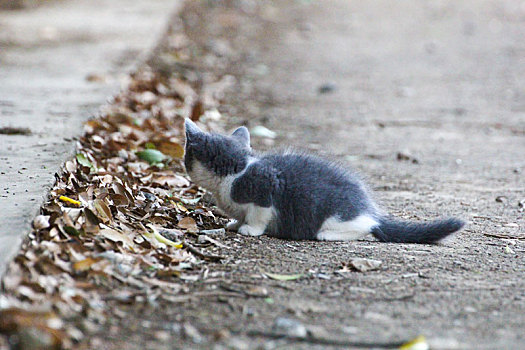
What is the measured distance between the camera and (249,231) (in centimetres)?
361

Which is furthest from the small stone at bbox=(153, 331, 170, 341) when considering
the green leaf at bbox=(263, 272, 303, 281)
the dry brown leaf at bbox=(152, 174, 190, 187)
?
the dry brown leaf at bbox=(152, 174, 190, 187)

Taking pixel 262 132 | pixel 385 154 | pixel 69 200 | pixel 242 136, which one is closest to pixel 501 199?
pixel 385 154

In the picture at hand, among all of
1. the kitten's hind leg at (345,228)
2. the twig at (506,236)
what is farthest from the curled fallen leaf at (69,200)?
the twig at (506,236)

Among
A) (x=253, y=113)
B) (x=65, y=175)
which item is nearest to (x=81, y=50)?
(x=253, y=113)

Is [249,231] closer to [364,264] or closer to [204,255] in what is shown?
[204,255]

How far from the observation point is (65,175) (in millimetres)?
3936

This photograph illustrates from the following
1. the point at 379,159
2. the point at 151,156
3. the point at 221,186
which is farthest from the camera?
the point at 379,159

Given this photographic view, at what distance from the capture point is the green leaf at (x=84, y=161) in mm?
4258

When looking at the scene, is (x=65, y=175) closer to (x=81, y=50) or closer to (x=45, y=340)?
(x=45, y=340)

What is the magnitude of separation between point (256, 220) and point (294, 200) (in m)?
0.20

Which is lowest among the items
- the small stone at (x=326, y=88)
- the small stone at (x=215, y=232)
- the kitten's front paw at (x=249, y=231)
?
the small stone at (x=215, y=232)

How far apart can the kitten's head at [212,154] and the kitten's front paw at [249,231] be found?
27 cm

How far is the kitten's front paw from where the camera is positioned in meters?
3.61

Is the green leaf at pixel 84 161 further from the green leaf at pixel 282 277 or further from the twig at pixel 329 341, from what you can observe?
the twig at pixel 329 341
